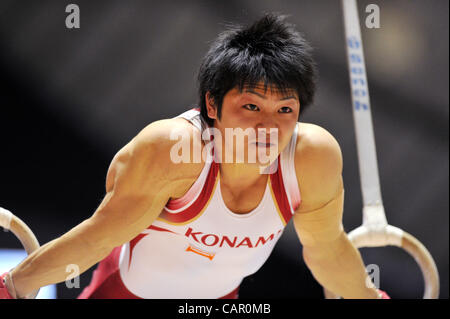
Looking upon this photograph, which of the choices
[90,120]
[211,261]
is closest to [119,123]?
[90,120]

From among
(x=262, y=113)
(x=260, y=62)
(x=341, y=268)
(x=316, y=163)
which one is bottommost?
(x=341, y=268)

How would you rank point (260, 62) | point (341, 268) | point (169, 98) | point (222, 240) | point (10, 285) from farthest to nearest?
point (169, 98), point (341, 268), point (222, 240), point (10, 285), point (260, 62)

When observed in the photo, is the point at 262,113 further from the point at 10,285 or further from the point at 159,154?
the point at 10,285

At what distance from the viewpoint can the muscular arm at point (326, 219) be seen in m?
1.51

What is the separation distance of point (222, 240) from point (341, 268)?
40 cm

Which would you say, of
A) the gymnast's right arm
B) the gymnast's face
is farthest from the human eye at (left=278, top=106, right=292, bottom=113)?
the gymnast's right arm

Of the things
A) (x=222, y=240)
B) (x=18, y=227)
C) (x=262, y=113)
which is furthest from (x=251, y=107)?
(x=18, y=227)

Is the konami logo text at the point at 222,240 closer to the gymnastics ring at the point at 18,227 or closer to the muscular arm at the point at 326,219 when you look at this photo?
the muscular arm at the point at 326,219

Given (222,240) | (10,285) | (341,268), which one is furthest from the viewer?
(341,268)

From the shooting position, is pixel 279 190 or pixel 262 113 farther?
pixel 279 190

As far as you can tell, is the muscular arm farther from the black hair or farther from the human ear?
the human ear

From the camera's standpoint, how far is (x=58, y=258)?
4.64 ft
